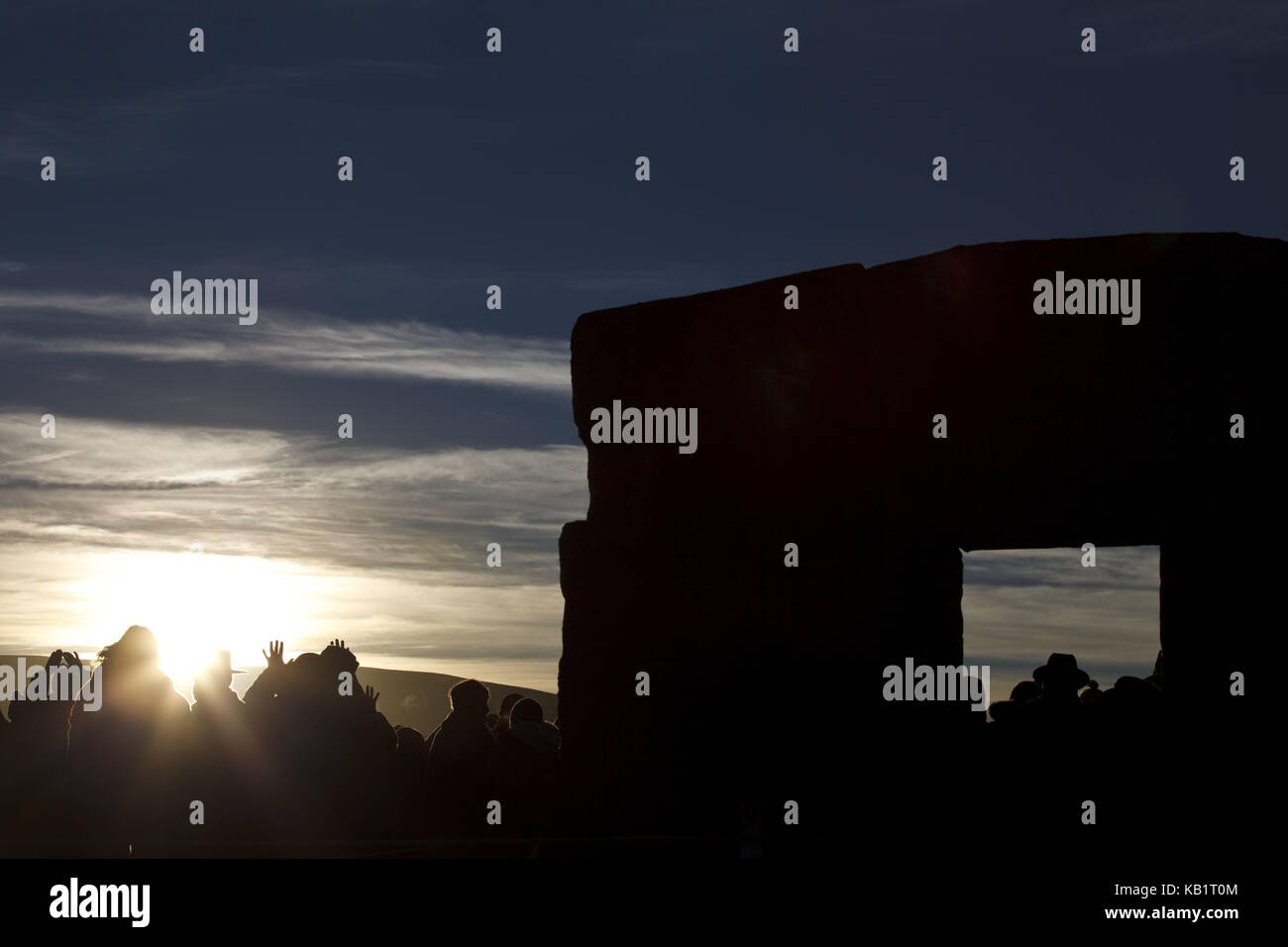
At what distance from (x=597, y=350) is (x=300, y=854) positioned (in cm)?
247

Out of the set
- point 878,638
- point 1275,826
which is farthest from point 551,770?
point 1275,826

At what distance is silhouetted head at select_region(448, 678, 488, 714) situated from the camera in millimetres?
5996

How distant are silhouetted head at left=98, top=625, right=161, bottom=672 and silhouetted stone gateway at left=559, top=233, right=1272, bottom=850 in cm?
167

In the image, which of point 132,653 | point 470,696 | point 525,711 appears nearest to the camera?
point 132,653

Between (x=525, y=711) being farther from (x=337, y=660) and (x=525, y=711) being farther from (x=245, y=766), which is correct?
(x=245, y=766)

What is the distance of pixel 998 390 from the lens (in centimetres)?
541

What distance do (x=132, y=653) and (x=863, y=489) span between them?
2856mm

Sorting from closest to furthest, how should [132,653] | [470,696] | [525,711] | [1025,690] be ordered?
[132,653] → [470,696] → [525,711] → [1025,690]

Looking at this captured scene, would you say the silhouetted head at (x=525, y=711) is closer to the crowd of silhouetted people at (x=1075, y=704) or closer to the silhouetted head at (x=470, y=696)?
the silhouetted head at (x=470, y=696)

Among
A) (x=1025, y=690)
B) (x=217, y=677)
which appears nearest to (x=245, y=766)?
(x=217, y=677)

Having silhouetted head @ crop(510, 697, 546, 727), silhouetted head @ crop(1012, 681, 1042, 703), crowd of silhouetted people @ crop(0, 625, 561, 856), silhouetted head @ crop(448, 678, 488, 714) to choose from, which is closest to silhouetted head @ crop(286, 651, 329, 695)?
crowd of silhouetted people @ crop(0, 625, 561, 856)

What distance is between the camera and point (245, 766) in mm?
5453
